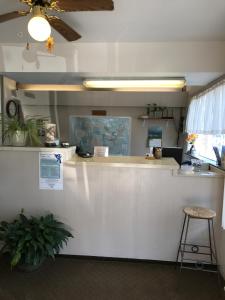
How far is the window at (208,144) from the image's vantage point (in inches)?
118

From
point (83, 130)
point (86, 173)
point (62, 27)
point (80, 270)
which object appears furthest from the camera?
point (83, 130)

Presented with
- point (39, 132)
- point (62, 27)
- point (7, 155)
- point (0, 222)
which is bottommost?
point (0, 222)

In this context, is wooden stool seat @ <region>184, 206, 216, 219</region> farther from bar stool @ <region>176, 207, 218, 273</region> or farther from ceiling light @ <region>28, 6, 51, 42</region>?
ceiling light @ <region>28, 6, 51, 42</region>

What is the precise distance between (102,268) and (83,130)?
302 centimetres

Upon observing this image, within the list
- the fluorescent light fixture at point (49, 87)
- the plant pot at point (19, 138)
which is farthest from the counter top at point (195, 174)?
the fluorescent light fixture at point (49, 87)

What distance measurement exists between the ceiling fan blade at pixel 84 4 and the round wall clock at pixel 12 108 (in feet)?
6.62

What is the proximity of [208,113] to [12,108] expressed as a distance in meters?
2.80

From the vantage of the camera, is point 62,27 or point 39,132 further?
point 39,132

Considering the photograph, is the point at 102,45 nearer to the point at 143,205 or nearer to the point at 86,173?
the point at 86,173

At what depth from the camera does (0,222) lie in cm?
247

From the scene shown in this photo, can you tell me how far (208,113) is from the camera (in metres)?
3.14

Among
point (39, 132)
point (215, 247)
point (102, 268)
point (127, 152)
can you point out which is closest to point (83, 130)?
point (127, 152)

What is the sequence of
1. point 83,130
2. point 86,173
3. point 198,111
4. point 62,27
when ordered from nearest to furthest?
point 62,27 < point 86,173 < point 198,111 < point 83,130

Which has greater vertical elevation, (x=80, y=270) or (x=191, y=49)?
(x=191, y=49)
